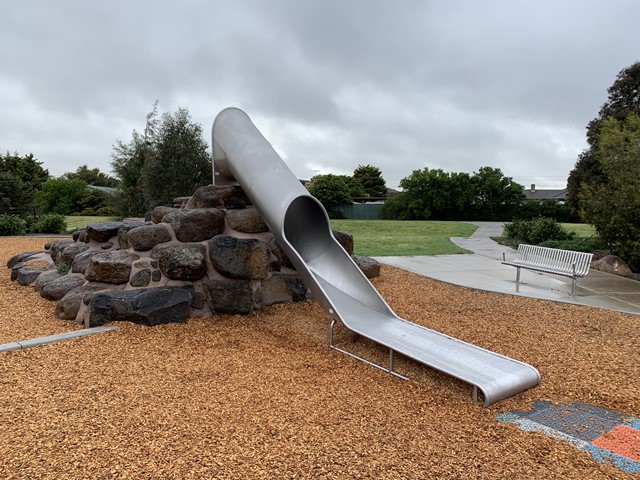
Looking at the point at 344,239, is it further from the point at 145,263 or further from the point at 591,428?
the point at 591,428

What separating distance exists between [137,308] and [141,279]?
50 centimetres

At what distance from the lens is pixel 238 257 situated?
5680mm

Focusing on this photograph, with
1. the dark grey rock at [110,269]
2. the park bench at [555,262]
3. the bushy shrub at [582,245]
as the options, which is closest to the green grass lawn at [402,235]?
the bushy shrub at [582,245]

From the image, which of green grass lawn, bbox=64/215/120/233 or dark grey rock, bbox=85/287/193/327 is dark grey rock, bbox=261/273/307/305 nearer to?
dark grey rock, bbox=85/287/193/327

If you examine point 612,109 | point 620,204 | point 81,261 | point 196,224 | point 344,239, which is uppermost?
point 612,109

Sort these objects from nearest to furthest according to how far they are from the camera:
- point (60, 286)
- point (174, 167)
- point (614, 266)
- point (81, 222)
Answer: point (60, 286) → point (614, 266) → point (174, 167) → point (81, 222)

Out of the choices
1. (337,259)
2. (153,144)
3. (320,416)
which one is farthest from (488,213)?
(320,416)

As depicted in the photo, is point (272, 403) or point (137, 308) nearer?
point (272, 403)

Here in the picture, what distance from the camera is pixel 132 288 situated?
5492 mm

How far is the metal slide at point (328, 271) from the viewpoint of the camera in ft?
12.4

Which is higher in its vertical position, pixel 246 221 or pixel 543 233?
pixel 246 221

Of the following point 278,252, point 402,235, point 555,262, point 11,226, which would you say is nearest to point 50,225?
point 11,226

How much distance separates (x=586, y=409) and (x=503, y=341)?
64.6 inches

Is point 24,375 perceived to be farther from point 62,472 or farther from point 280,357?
point 280,357
